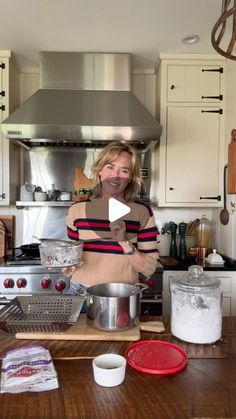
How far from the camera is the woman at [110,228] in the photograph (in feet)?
4.29

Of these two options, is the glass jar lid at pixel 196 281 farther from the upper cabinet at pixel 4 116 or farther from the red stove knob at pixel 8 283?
the upper cabinet at pixel 4 116

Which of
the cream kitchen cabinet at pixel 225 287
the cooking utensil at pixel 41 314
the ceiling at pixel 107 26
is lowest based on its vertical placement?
the cream kitchen cabinet at pixel 225 287

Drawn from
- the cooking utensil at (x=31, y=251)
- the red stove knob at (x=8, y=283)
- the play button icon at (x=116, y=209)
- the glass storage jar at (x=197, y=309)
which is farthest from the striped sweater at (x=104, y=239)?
the cooking utensil at (x=31, y=251)

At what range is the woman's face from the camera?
1.31 m

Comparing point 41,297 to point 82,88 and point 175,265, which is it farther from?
point 82,88

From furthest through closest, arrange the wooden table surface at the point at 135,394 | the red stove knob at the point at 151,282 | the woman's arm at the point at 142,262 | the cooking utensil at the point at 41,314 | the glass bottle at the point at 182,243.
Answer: the glass bottle at the point at 182,243, the red stove knob at the point at 151,282, the woman's arm at the point at 142,262, the cooking utensil at the point at 41,314, the wooden table surface at the point at 135,394

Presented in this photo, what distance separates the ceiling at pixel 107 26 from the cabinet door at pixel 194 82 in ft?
0.41

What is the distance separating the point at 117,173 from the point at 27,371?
30.9 inches

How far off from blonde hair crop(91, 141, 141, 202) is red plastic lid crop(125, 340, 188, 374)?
62 centimetres

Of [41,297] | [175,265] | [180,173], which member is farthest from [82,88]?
[41,297]

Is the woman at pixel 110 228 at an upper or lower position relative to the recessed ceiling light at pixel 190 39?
lower

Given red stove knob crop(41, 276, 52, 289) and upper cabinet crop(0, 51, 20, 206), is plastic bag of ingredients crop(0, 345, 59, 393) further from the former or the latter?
upper cabinet crop(0, 51, 20, 206)

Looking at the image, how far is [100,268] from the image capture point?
1316 mm

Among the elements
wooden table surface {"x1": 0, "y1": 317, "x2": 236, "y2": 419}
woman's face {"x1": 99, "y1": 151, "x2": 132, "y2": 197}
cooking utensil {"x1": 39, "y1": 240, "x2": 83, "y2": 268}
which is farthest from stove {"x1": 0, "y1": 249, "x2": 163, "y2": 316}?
wooden table surface {"x1": 0, "y1": 317, "x2": 236, "y2": 419}
